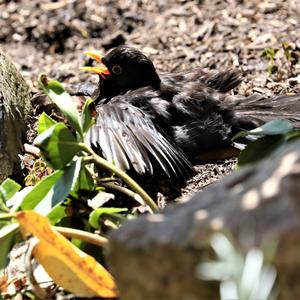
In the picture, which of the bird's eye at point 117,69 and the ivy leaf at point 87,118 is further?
the bird's eye at point 117,69

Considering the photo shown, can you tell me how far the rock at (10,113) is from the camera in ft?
15.3

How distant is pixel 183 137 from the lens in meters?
5.36

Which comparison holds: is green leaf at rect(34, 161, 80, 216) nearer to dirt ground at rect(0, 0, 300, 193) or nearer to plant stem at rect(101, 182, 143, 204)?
plant stem at rect(101, 182, 143, 204)

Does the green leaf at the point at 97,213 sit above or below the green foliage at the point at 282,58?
above

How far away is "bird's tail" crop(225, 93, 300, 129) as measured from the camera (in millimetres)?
5328

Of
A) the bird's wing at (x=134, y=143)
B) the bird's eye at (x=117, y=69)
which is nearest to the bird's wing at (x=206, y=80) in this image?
the bird's eye at (x=117, y=69)

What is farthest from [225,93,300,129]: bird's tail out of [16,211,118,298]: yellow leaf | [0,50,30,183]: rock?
[16,211,118,298]: yellow leaf

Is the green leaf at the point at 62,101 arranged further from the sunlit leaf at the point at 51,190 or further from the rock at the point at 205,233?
the rock at the point at 205,233

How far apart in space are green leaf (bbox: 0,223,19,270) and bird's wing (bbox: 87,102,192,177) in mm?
1575

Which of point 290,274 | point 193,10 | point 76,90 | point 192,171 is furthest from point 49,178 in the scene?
point 193,10

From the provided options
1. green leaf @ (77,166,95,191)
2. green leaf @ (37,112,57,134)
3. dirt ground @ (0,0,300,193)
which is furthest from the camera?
dirt ground @ (0,0,300,193)

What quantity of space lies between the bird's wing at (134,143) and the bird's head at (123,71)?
1.99ft

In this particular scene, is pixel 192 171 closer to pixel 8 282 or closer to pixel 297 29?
pixel 8 282

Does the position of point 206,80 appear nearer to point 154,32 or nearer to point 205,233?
point 154,32
